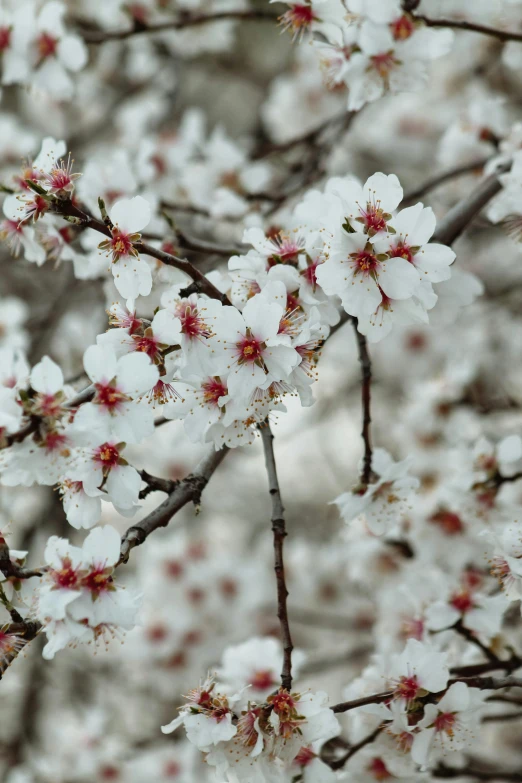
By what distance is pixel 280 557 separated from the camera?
1455 mm

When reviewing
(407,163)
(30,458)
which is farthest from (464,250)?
(30,458)

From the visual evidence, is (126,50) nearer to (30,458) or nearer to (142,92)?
(142,92)

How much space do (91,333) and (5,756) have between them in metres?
1.89

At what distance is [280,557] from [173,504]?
8.6 inches

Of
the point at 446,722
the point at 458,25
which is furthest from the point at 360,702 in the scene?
the point at 458,25

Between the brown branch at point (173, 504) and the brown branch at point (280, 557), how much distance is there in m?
0.10

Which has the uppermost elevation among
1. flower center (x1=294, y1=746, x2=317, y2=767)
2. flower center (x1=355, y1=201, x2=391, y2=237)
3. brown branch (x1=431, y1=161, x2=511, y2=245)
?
brown branch (x1=431, y1=161, x2=511, y2=245)

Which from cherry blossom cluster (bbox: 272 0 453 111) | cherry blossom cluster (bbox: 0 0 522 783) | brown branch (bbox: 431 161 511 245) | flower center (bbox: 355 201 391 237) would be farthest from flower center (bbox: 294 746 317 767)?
cherry blossom cluster (bbox: 272 0 453 111)

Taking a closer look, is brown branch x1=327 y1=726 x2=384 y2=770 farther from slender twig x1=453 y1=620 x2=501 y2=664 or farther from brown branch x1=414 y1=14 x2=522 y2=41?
brown branch x1=414 y1=14 x2=522 y2=41

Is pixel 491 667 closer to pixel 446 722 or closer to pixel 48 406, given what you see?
pixel 446 722

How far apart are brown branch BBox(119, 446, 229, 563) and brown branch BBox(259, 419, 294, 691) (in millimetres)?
103

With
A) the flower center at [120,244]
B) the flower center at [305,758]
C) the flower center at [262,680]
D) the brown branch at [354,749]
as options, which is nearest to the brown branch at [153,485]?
the flower center at [120,244]

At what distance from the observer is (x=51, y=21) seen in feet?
7.90

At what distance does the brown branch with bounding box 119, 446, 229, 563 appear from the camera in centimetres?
136
